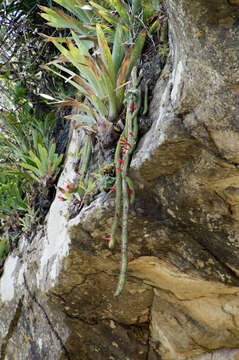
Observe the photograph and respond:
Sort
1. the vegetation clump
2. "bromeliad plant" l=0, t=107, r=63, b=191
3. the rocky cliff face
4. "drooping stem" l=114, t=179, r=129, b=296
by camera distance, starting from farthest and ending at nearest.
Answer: "bromeliad plant" l=0, t=107, r=63, b=191, the vegetation clump, "drooping stem" l=114, t=179, r=129, b=296, the rocky cliff face

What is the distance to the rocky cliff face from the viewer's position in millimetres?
1583

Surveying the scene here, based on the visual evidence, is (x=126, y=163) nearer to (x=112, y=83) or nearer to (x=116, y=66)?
(x=112, y=83)

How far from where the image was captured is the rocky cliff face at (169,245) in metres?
1.58

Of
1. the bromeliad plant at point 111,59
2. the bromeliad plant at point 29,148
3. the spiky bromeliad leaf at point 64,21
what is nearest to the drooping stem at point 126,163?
the bromeliad plant at point 111,59

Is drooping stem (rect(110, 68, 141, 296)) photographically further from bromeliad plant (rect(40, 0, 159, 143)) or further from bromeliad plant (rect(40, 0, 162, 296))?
bromeliad plant (rect(40, 0, 159, 143))

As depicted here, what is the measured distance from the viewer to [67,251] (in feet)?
7.93

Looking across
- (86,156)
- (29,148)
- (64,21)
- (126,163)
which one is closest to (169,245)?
(126,163)

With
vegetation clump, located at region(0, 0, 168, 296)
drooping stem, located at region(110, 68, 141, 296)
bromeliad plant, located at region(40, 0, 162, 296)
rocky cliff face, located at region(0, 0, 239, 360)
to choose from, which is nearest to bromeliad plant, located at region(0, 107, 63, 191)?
rocky cliff face, located at region(0, 0, 239, 360)

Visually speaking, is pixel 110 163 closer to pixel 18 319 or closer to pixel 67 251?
pixel 67 251

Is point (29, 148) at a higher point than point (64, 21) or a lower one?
lower

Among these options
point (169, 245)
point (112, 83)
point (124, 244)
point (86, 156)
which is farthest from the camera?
point (86, 156)

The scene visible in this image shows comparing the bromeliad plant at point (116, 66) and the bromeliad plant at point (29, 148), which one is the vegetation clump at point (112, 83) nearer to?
the bromeliad plant at point (116, 66)

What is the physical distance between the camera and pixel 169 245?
2.15m

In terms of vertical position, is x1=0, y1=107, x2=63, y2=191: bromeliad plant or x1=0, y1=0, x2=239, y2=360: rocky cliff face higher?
x1=0, y1=107, x2=63, y2=191: bromeliad plant
